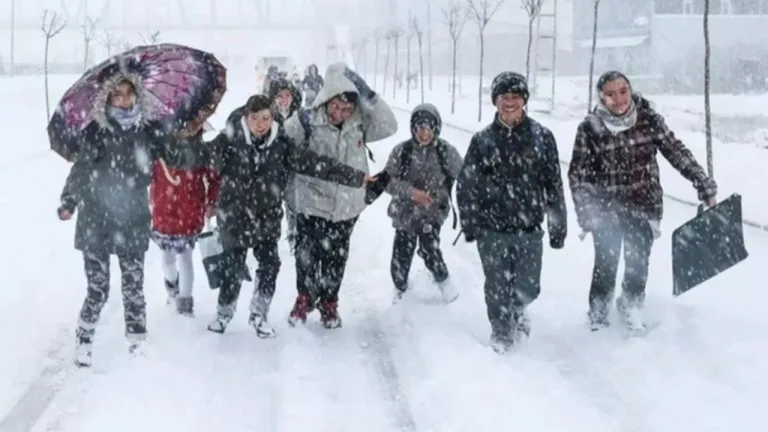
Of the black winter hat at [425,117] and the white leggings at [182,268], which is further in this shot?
the white leggings at [182,268]

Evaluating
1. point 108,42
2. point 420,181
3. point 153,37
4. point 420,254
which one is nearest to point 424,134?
point 420,181

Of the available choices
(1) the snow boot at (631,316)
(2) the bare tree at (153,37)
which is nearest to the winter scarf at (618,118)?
(1) the snow boot at (631,316)

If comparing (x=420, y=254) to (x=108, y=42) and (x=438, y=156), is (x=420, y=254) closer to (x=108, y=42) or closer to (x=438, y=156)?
(x=438, y=156)

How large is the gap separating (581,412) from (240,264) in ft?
7.63

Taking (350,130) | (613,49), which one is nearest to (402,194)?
(350,130)

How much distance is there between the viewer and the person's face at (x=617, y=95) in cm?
522

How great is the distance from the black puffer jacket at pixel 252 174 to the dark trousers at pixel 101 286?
1.98 ft

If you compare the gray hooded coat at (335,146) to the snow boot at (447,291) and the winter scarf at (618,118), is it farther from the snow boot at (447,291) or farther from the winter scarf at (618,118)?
the winter scarf at (618,118)

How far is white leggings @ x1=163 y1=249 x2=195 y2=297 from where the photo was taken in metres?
6.19

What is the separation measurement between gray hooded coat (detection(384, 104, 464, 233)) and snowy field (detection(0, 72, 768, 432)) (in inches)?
25.7

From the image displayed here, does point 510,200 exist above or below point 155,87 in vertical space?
below

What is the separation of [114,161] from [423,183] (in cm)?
218

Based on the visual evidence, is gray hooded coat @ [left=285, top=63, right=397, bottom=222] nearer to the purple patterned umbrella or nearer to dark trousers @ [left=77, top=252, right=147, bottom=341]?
the purple patterned umbrella

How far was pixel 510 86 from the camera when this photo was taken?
5.02m
